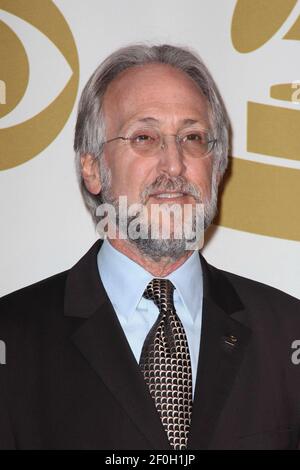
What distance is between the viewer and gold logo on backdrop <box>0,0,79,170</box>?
2.29 meters

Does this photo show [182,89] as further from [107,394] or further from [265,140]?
[107,394]

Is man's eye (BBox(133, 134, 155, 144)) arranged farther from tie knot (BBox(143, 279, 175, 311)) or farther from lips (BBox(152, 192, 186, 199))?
tie knot (BBox(143, 279, 175, 311))

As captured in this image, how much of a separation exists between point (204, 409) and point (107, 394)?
0.79 feet

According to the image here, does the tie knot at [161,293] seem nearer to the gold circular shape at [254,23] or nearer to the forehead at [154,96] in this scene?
the forehead at [154,96]

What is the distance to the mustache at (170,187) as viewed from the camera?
189cm

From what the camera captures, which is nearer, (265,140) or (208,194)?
(208,194)

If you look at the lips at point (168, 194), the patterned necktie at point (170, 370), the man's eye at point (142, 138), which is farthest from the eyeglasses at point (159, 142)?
the patterned necktie at point (170, 370)

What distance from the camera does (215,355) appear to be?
185cm

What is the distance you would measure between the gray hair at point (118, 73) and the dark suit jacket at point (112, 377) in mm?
352

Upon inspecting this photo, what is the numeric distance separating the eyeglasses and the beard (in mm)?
96
